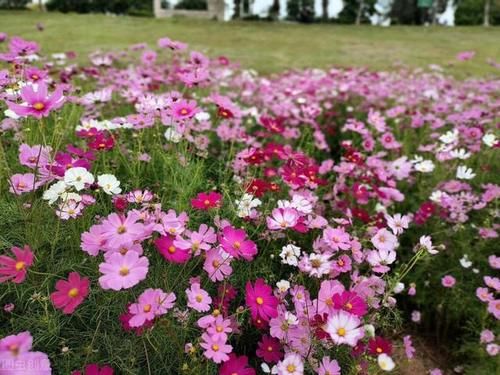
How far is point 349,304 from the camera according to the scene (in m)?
1.38

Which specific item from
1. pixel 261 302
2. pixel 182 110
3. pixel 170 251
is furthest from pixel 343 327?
pixel 182 110

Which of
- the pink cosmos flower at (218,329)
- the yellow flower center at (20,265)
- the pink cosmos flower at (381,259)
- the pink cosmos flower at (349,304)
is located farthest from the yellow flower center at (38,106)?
the pink cosmos flower at (381,259)

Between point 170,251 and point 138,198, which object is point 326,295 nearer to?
point 170,251

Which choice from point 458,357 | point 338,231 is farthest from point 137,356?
point 458,357

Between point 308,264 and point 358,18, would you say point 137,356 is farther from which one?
point 358,18

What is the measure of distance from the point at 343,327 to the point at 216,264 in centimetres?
42

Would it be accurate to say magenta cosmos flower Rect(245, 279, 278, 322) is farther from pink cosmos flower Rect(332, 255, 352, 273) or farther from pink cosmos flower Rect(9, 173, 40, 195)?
pink cosmos flower Rect(9, 173, 40, 195)

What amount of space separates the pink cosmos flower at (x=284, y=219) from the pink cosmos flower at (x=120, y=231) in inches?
18.5

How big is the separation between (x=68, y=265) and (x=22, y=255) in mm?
351

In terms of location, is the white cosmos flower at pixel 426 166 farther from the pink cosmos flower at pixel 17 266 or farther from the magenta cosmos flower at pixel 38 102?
the pink cosmos flower at pixel 17 266

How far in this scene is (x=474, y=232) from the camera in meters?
2.68

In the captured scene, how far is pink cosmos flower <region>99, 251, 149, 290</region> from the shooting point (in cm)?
119

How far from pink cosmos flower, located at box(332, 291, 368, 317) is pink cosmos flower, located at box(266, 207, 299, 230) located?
0.31m

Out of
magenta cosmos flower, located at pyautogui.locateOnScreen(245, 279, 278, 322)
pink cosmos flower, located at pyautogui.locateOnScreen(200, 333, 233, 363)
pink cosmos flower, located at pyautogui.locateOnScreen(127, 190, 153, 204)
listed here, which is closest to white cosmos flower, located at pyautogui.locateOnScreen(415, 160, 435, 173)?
magenta cosmos flower, located at pyautogui.locateOnScreen(245, 279, 278, 322)
